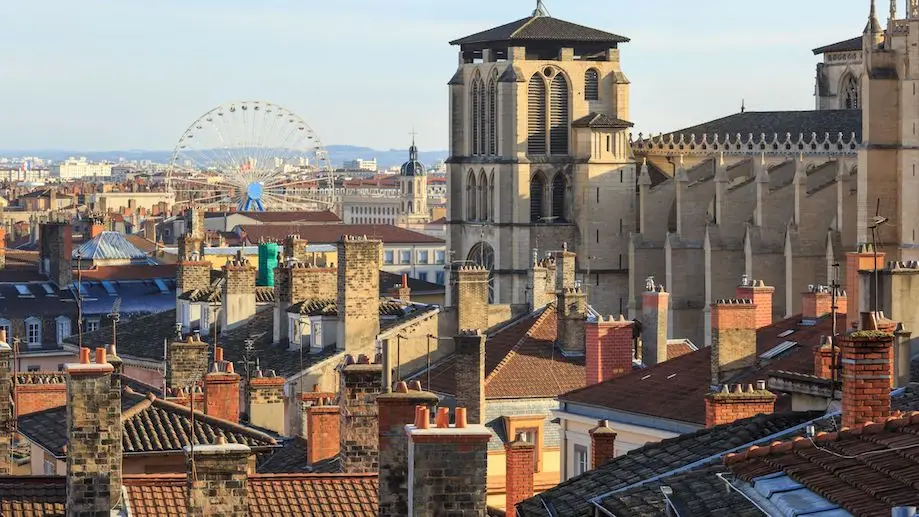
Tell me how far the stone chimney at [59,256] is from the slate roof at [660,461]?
5440 centimetres

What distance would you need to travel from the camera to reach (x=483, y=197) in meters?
98.4

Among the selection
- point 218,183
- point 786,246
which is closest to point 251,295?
point 786,246

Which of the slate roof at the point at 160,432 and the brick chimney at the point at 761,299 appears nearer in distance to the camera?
the slate roof at the point at 160,432

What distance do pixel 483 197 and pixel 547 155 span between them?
131 inches

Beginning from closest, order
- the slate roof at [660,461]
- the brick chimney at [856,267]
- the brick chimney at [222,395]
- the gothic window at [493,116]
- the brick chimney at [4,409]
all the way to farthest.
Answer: the slate roof at [660,461], the brick chimney at [4,409], the brick chimney at [856,267], the brick chimney at [222,395], the gothic window at [493,116]

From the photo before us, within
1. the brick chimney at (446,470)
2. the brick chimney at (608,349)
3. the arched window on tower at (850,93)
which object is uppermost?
the arched window on tower at (850,93)

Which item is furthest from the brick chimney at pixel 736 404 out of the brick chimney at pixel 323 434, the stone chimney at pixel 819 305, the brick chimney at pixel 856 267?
the stone chimney at pixel 819 305

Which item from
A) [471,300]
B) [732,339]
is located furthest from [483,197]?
[732,339]

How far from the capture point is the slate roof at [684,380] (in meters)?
29.5

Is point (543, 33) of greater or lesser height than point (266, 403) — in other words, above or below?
above

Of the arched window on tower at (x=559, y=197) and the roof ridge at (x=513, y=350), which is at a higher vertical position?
the arched window on tower at (x=559, y=197)

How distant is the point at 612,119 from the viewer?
9581 centimetres

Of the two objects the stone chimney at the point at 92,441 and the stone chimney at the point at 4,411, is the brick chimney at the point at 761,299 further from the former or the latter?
the stone chimney at the point at 92,441

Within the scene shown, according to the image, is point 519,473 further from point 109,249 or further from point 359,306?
point 109,249
